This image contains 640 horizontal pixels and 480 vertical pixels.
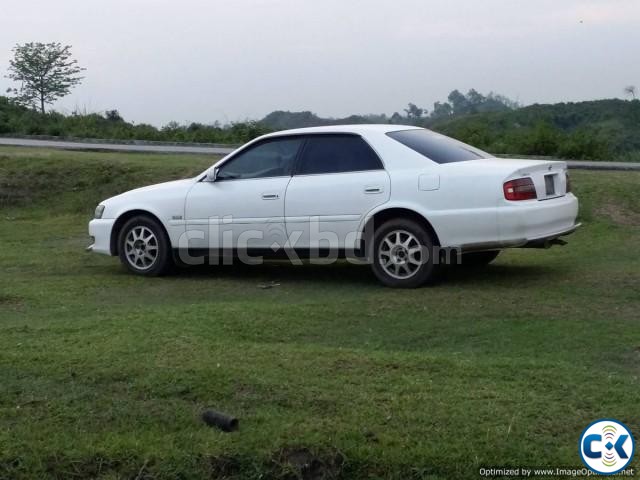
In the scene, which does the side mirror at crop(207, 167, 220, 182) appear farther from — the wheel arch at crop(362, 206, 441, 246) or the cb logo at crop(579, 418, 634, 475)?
the cb logo at crop(579, 418, 634, 475)

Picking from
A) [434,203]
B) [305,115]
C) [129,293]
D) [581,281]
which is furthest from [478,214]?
[305,115]

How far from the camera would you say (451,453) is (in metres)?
4.76

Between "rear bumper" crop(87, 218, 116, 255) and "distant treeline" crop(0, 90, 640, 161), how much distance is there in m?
6.87

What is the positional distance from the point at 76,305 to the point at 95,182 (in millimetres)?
8069

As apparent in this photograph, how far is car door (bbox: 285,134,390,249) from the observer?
8688 mm

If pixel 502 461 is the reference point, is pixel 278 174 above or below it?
above

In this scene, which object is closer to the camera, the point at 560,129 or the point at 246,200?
the point at 246,200

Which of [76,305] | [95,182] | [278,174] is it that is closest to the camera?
[76,305]

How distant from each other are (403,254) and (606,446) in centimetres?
388

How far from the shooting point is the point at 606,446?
484cm

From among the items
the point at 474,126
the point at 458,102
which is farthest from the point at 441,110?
the point at 474,126

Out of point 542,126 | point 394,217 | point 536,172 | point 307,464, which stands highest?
Result: point 542,126

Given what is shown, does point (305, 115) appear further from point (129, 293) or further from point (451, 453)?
point (451, 453)

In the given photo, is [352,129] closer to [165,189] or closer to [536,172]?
[536,172]
